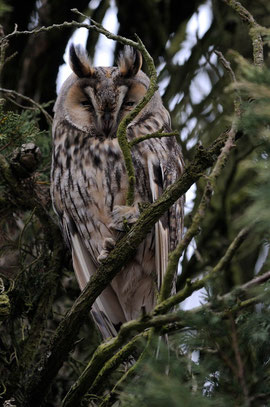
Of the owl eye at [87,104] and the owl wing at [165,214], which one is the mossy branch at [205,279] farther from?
the owl eye at [87,104]

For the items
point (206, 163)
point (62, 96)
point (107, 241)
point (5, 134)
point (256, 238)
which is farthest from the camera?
point (256, 238)

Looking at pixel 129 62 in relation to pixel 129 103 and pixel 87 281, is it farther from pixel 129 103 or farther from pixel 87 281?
pixel 87 281

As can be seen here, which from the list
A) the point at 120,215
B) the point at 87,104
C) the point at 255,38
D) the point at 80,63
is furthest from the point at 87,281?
the point at 255,38

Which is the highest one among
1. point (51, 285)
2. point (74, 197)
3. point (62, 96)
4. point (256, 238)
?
point (62, 96)

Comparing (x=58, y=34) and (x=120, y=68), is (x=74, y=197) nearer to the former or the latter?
(x=120, y=68)

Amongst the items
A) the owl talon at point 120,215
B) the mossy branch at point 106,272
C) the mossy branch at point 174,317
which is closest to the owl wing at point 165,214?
the owl talon at point 120,215

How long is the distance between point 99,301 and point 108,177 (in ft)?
1.75

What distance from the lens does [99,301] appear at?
9.61ft

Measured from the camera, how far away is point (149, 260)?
9.48 ft

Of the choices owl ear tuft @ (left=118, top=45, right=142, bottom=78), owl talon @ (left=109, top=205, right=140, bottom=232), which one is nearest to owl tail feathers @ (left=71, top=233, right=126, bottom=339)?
owl talon @ (left=109, top=205, right=140, bottom=232)

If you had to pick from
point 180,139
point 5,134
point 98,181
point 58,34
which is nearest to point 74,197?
point 98,181

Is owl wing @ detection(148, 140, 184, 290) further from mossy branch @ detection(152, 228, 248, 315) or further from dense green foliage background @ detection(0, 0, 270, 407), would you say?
mossy branch @ detection(152, 228, 248, 315)

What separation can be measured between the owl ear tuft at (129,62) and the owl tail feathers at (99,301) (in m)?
0.72

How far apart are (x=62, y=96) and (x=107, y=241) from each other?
78 cm
